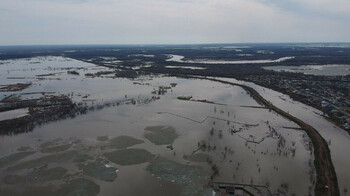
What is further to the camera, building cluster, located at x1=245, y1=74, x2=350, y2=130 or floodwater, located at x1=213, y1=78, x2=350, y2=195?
building cluster, located at x1=245, y1=74, x2=350, y2=130

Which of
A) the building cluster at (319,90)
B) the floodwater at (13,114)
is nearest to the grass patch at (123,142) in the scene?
the floodwater at (13,114)

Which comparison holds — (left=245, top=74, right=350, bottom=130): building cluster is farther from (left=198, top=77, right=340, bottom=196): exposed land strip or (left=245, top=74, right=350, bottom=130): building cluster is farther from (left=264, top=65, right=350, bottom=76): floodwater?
(left=264, top=65, right=350, bottom=76): floodwater

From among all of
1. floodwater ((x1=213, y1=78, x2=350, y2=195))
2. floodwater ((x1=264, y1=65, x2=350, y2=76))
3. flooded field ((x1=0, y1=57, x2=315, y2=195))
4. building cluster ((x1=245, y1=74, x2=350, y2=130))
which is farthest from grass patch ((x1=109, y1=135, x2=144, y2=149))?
floodwater ((x1=264, y1=65, x2=350, y2=76))

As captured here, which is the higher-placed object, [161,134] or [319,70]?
[319,70]

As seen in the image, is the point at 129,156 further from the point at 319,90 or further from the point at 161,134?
the point at 319,90

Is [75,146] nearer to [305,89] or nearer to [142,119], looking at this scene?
[142,119]

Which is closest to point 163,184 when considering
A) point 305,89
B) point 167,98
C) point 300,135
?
point 300,135

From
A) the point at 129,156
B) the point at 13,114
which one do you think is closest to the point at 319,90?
the point at 129,156

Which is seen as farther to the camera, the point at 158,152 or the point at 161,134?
the point at 161,134

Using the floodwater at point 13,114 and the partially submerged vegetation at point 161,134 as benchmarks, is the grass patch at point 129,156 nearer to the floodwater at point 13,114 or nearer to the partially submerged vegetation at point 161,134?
the partially submerged vegetation at point 161,134
